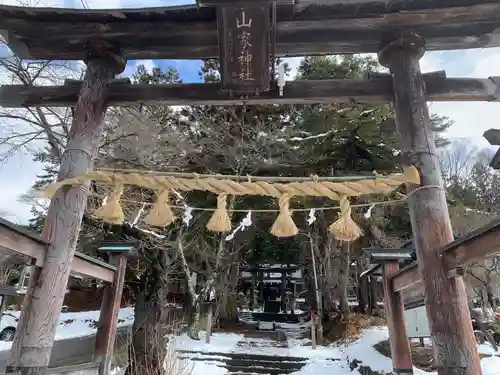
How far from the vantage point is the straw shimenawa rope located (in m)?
2.80

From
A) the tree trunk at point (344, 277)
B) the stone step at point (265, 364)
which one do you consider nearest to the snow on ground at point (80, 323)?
the stone step at point (265, 364)

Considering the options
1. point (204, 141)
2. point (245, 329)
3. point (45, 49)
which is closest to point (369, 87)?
point (45, 49)

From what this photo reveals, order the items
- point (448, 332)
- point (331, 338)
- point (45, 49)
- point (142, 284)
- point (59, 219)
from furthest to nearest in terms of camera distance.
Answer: point (331, 338) → point (142, 284) → point (45, 49) → point (59, 219) → point (448, 332)

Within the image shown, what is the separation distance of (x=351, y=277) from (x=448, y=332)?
608 inches

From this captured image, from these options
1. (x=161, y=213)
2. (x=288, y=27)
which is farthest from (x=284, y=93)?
(x=161, y=213)

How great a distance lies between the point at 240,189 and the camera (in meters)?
2.80

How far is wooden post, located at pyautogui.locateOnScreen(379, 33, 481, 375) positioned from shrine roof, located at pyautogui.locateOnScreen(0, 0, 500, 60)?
224mm

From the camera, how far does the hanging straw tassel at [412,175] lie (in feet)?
8.85

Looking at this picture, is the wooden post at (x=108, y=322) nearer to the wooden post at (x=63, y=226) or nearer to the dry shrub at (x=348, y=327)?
the wooden post at (x=63, y=226)

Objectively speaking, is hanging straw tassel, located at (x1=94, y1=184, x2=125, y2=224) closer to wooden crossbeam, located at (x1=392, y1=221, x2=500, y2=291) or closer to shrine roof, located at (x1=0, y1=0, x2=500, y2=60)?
shrine roof, located at (x1=0, y1=0, x2=500, y2=60)

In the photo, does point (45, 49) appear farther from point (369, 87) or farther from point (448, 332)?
point (448, 332)

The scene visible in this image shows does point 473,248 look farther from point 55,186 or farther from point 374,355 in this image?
point 374,355

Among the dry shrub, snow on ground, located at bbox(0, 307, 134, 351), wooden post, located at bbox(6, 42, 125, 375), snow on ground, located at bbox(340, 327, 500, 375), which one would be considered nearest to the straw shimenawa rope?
wooden post, located at bbox(6, 42, 125, 375)

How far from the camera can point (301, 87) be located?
10.7 ft
